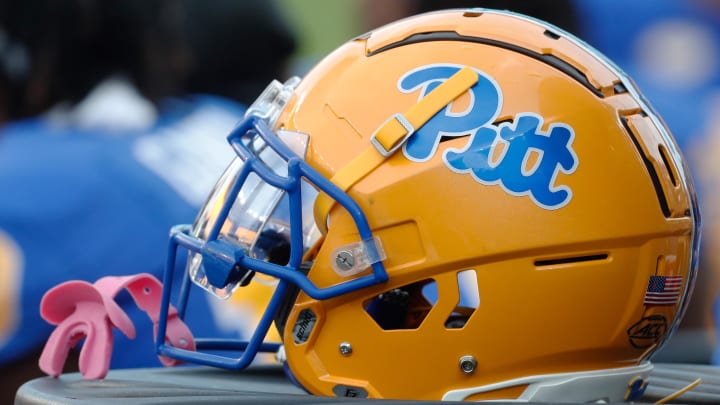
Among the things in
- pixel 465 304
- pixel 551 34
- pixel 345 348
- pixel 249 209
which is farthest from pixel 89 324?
pixel 551 34

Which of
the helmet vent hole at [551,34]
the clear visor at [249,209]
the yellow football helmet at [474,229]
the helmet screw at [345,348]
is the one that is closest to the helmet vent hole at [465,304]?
the yellow football helmet at [474,229]

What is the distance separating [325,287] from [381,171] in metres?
0.18

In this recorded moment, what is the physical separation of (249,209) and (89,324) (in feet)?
1.05

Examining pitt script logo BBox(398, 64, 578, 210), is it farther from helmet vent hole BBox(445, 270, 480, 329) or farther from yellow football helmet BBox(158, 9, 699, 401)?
helmet vent hole BBox(445, 270, 480, 329)

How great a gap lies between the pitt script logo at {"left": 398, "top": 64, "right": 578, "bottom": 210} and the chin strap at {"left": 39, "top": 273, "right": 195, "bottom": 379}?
0.52 m

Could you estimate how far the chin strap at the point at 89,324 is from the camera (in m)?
1.91

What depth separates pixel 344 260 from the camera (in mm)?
1729

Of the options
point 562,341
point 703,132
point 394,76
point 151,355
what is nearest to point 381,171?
point 394,76

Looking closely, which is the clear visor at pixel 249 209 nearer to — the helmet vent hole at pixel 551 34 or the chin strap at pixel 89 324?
the chin strap at pixel 89 324

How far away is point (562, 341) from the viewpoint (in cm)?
172

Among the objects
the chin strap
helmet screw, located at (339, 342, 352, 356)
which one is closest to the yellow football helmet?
helmet screw, located at (339, 342, 352, 356)

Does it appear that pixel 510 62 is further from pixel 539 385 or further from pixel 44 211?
Answer: pixel 44 211

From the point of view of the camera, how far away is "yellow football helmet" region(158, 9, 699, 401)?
5.59 ft

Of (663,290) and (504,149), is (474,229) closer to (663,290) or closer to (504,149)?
(504,149)
